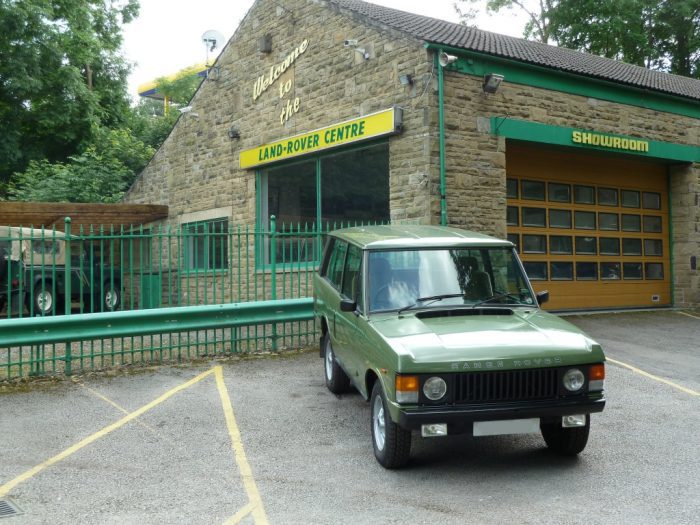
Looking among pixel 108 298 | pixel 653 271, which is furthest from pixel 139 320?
pixel 653 271

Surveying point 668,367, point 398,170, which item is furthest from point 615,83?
point 668,367

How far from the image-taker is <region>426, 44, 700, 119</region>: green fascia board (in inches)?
469

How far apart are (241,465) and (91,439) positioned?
5.21ft

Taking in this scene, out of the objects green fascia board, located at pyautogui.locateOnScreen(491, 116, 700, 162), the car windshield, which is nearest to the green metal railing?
the car windshield

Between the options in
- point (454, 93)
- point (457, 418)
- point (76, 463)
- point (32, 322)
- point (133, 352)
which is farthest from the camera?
point (454, 93)

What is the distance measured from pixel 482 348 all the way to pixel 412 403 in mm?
626

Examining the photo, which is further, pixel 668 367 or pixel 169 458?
pixel 668 367

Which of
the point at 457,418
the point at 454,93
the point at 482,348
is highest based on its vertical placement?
the point at 454,93

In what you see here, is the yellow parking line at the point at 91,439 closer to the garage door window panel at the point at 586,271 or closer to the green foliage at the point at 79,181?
the garage door window panel at the point at 586,271

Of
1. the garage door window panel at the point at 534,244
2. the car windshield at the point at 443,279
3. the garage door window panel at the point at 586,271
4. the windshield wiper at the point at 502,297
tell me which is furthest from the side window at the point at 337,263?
the garage door window panel at the point at 586,271

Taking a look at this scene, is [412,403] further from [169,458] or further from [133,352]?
[133,352]

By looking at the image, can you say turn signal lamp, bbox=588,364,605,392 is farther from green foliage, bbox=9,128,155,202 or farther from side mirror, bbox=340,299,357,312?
green foliage, bbox=9,128,155,202

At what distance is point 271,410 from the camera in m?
7.01

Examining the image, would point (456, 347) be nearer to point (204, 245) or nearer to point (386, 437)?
point (386, 437)
